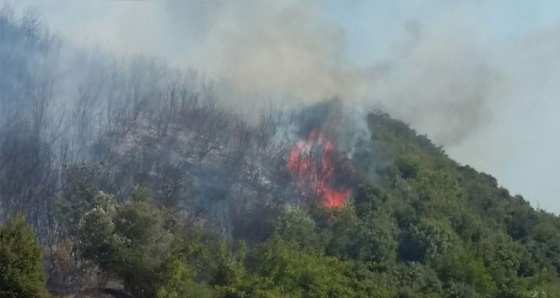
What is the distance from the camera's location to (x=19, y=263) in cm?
2503

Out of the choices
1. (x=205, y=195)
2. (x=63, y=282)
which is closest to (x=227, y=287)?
(x=63, y=282)

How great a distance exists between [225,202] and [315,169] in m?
10.9

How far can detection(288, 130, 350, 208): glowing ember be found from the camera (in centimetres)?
5991

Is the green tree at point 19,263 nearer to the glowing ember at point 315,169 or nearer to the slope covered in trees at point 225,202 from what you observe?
the slope covered in trees at point 225,202

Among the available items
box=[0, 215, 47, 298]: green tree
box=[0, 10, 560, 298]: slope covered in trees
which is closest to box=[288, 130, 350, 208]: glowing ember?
box=[0, 10, 560, 298]: slope covered in trees

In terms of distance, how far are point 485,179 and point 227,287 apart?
1936 inches

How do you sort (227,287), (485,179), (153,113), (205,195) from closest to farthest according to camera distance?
(227,287), (205,195), (153,113), (485,179)

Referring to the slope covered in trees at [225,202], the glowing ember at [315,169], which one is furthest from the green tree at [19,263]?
the glowing ember at [315,169]

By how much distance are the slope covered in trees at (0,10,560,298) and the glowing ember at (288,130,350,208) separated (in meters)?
0.15

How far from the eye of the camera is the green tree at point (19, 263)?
24781 millimetres

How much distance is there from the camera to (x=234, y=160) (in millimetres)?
60094

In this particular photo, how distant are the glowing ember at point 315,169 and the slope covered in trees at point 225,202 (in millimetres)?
146

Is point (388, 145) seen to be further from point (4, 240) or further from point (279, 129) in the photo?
point (4, 240)

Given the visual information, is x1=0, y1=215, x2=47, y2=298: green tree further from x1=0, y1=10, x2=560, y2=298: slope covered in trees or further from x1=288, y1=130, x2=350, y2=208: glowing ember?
x1=288, y1=130, x2=350, y2=208: glowing ember
